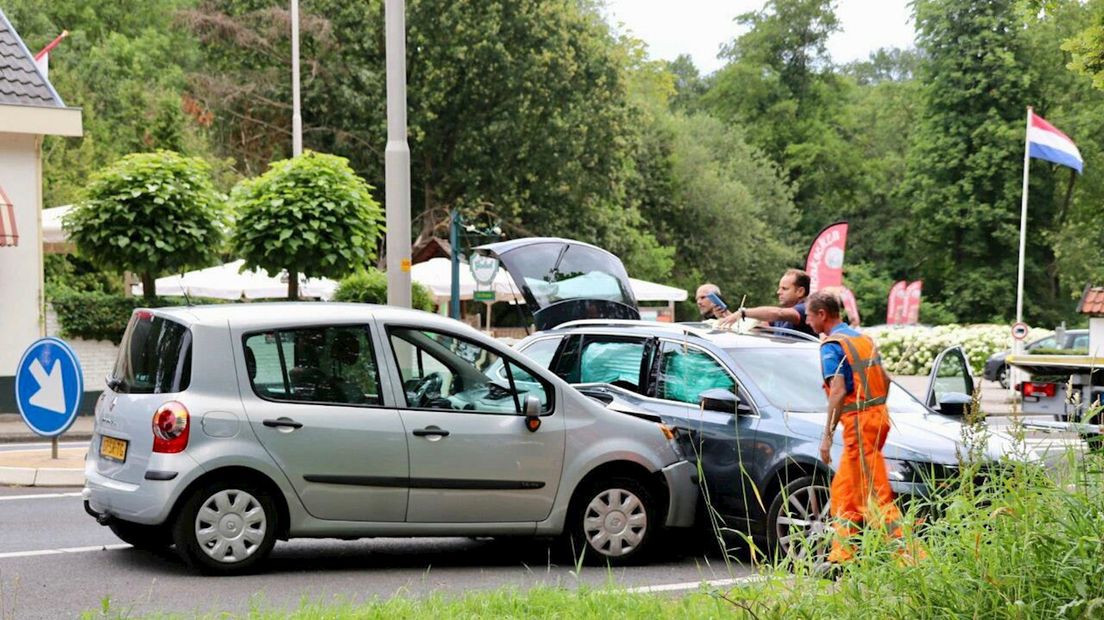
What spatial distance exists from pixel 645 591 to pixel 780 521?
1739mm

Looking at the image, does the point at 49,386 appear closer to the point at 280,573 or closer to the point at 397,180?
the point at 397,180

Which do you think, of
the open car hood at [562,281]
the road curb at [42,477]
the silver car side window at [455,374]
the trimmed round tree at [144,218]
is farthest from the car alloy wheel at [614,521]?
the trimmed round tree at [144,218]

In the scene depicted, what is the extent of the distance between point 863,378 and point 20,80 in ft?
55.3

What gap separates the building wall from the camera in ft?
67.3

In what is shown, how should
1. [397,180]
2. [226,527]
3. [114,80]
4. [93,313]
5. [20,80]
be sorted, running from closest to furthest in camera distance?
[226,527] → [397,180] → [20,80] → [93,313] → [114,80]

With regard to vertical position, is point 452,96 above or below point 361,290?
above

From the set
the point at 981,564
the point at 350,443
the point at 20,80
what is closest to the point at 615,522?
the point at 350,443

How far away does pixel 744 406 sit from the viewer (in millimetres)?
9305

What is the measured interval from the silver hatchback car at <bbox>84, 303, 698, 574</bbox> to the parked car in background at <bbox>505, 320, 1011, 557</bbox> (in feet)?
1.20

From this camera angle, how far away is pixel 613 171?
4625 centimetres

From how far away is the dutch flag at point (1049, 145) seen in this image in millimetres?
34531

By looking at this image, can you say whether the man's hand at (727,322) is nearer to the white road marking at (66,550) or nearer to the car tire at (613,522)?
the car tire at (613,522)

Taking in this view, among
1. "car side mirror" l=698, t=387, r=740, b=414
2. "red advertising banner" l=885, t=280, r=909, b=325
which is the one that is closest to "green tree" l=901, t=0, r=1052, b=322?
"red advertising banner" l=885, t=280, r=909, b=325

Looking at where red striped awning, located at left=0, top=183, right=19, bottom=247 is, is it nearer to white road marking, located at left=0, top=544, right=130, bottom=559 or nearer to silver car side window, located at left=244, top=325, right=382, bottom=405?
white road marking, located at left=0, top=544, right=130, bottom=559
